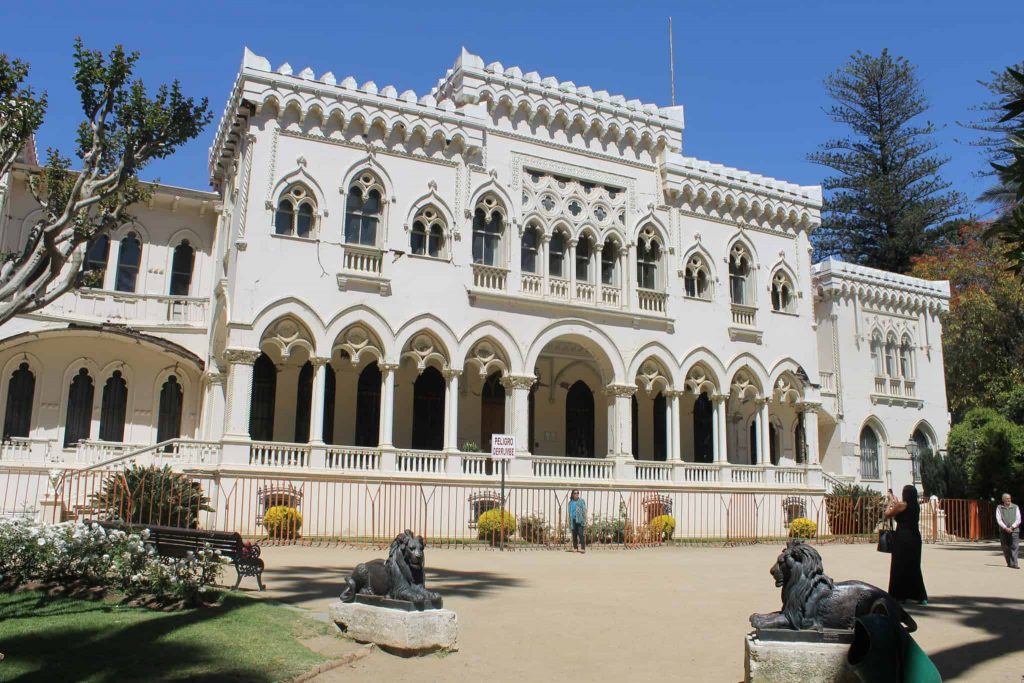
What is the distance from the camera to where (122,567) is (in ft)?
34.2

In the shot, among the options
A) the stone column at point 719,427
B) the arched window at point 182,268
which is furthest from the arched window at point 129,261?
the stone column at point 719,427

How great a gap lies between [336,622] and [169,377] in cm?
1802

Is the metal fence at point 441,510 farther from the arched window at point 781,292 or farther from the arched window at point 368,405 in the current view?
the arched window at point 781,292

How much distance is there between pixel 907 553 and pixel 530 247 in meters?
16.9

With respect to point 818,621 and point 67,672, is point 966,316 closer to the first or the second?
point 818,621

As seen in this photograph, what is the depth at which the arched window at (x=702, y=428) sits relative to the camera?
31.5 m

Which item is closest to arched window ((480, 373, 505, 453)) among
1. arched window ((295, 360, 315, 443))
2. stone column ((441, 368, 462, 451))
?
stone column ((441, 368, 462, 451))

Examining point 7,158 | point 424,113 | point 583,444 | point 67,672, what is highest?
point 424,113

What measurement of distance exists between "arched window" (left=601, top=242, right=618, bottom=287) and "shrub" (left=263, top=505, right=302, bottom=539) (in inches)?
497

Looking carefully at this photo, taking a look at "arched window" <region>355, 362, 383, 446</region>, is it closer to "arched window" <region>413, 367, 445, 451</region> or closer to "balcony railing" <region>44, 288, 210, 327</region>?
"arched window" <region>413, 367, 445, 451</region>

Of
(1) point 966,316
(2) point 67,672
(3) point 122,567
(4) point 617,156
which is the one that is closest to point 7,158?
(3) point 122,567

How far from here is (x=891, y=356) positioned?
35469 mm

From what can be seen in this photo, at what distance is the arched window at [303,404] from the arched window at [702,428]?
1389cm

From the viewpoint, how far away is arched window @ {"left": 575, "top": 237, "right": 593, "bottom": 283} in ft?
90.0
